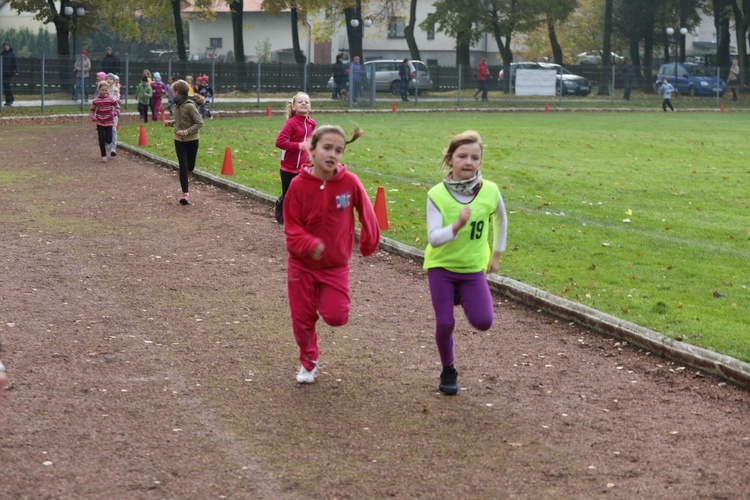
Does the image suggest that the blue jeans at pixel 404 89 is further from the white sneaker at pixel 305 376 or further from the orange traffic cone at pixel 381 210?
the white sneaker at pixel 305 376

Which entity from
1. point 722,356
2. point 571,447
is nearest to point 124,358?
point 571,447

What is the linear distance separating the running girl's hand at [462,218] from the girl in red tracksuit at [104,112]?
15.7 metres

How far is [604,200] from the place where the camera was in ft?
53.3

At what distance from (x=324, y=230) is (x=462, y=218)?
3.15 ft

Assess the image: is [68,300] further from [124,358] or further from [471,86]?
[471,86]

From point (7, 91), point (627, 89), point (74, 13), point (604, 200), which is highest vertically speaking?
point (74, 13)

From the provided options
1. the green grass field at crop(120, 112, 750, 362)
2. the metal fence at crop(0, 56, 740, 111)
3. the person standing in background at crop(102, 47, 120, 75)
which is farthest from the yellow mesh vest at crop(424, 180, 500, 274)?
the person standing in background at crop(102, 47, 120, 75)

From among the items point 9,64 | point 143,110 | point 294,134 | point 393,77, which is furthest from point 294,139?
point 393,77

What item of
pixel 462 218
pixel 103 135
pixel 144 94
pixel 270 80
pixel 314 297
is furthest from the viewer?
pixel 270 80

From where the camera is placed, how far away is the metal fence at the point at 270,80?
125 feet

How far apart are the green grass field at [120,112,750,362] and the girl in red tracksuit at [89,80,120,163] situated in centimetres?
123

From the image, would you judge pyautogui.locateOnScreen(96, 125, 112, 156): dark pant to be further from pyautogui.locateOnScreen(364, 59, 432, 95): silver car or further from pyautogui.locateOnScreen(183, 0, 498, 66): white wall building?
pyautogui.locateOnScreen(183, 0, 498, 66): white wall building

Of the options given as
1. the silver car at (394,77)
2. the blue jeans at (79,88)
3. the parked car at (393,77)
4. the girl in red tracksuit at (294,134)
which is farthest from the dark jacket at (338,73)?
the girl in red tracksuit at (294,134)

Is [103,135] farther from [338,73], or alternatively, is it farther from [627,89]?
[627,89]
